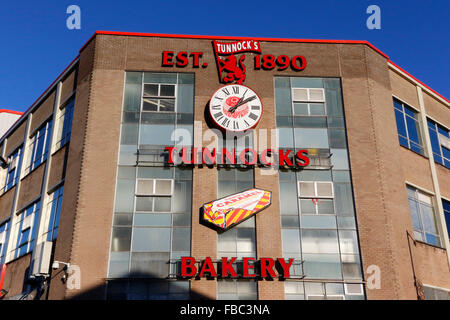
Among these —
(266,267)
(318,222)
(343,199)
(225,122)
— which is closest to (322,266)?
(318,222)

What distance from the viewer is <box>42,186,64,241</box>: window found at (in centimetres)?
2516

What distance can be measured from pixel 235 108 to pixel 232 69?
7.46ft

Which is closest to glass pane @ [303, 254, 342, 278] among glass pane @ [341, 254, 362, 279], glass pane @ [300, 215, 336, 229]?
glass pane @ [341, 254, 362, 279]

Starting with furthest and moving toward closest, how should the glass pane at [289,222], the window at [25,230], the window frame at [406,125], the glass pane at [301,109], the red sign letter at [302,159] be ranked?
the window frame at [406,125]
the window at [25,230]
the glass pane at [301,109]
the red sign letter at [302,159]
the glass pane at [289,222]

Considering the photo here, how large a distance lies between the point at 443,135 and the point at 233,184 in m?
15.0

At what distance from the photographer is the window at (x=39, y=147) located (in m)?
29.2

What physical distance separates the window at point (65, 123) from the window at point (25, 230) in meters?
3.68

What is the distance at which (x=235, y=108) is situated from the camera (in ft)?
81.7

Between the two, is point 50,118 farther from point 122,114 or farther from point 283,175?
point 283,175

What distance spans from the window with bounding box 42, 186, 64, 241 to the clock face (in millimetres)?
8817

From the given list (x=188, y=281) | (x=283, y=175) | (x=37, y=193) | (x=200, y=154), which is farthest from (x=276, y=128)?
(x=37, y=193)

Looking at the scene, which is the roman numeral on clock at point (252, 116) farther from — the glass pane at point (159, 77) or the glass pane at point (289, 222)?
Result: the glass pane at point (289, 222)

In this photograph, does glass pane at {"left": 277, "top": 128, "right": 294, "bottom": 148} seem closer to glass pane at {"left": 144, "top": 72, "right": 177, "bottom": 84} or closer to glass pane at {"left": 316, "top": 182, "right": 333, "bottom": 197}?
glass pane at {"left": 316, "top": 182, "right": 333, "bottom": 197}

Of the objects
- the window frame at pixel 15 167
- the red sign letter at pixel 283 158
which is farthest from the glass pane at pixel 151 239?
the window frame at pixel 15 167
